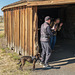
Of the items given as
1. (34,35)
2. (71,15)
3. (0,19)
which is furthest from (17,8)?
(0,19)

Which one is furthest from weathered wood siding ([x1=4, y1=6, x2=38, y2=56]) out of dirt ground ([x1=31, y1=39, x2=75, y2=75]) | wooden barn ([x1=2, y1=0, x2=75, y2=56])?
dirt ground ([x1=31, y1=39, x2=75, y2=75])

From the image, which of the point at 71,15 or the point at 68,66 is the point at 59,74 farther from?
the point at 71,15

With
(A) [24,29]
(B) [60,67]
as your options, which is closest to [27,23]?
(A) [24,29]

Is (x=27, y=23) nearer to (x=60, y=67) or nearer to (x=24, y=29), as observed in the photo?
(x=24, y=29)

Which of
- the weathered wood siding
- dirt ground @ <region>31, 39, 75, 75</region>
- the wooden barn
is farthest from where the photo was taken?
the weathered wood siding

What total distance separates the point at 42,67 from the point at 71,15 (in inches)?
270

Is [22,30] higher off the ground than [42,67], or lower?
higher

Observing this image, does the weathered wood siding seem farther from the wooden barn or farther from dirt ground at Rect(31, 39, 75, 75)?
dirt ground at Rect(31, 39, 75, 75)

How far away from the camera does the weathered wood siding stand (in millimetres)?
6047

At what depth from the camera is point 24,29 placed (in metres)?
6.62

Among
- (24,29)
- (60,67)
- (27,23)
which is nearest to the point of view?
(60,67)

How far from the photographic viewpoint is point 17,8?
7160 mm

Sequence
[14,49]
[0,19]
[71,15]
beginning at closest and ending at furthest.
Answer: [14,49], [71,15], [0,19]

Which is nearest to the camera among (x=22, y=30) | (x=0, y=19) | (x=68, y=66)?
(x=68, y=66)
